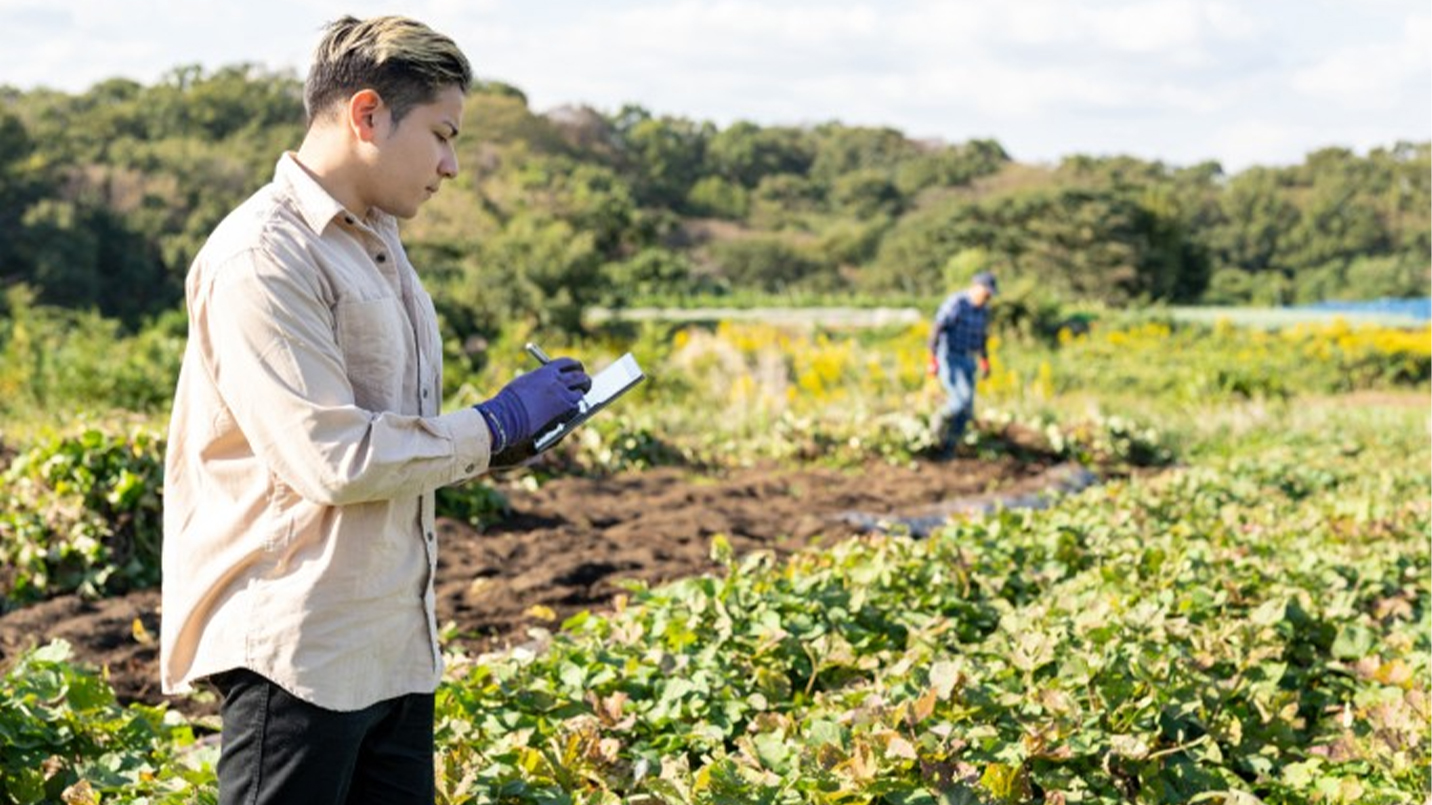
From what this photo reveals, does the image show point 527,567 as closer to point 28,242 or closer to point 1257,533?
point 1257,533

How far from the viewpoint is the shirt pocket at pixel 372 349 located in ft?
7.41

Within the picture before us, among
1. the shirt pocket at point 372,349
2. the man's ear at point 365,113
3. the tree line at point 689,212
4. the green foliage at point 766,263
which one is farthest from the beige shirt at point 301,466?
the green foliage at point 766,263

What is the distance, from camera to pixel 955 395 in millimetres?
11141

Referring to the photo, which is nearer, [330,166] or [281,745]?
[281,745]

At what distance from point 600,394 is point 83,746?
171 cm

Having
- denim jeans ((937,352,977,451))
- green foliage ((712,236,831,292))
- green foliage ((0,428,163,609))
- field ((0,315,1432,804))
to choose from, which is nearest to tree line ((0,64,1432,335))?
green foliage ((712,236,831,292))

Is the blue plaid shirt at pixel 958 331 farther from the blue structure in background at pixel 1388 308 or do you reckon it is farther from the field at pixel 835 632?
the blue structure in background at pixel 1388 308

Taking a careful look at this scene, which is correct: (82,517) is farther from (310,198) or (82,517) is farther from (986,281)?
(986,281)

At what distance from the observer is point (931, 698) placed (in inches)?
124

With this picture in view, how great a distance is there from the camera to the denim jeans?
1112 cm

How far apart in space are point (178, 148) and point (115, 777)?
142ft

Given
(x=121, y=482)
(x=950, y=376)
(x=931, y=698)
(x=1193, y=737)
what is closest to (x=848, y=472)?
(x=950, y=376)

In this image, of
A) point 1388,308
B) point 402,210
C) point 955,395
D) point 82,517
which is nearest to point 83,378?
point 82,517

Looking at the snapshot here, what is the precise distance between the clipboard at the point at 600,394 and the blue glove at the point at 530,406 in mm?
16
